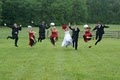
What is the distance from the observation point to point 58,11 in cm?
12019

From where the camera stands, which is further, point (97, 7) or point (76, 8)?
point (97, 7)

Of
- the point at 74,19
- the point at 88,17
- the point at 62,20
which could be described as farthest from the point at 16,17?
the point at 88,17

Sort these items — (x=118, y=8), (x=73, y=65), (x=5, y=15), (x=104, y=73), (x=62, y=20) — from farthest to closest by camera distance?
(x=118, y=8)
(x=62, y=20)
(x=5, y=15)
(x=73, y=65)
(x=104, y=73)

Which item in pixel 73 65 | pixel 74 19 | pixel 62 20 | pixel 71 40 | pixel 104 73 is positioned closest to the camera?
pixel 104 73

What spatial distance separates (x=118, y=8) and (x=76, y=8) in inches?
642

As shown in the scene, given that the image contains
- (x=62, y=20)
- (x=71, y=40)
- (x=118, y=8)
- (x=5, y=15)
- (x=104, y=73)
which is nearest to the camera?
(x=104, y=73)

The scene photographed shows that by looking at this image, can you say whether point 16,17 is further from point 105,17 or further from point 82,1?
point 105,17

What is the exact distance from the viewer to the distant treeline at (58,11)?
10931 centimetres

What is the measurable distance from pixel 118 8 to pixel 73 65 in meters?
128

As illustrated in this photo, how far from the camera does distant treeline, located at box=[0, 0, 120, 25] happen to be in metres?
109

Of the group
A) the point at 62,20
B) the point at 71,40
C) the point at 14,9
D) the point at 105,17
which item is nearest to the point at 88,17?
the point at 105,17

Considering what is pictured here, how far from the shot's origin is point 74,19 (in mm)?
133750

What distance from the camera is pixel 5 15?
109250 mm

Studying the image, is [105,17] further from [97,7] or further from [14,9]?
[14,9]
